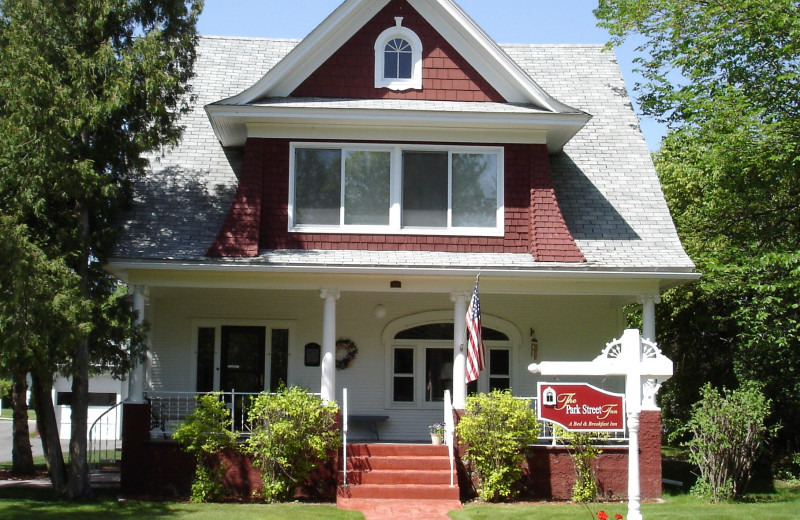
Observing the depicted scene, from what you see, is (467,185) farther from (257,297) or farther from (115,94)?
(115,94)

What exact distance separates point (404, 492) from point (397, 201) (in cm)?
457

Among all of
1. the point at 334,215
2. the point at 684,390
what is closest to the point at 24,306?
the point at 334,215

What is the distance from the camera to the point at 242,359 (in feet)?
52.4

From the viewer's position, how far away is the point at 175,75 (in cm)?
1314

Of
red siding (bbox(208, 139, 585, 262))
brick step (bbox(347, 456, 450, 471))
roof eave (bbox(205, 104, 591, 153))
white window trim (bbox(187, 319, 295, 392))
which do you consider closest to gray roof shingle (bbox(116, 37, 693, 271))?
red siding (bbox(208, 139, 585, 262))

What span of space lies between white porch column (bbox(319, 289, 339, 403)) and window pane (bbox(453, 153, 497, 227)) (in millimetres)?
2419

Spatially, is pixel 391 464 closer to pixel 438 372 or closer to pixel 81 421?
pixel 438 372

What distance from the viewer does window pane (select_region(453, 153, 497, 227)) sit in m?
14.6

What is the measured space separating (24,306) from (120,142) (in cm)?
310

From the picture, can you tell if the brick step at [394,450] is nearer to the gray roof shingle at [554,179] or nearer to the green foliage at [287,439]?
the green foliage at [287,439]

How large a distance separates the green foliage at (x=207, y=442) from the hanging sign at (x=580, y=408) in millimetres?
4519

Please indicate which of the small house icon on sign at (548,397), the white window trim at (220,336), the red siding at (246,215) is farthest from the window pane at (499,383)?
the red siding at (246,215)

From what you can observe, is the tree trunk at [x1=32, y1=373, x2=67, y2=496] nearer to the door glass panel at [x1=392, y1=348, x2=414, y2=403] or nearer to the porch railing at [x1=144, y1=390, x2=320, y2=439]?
the porch railing at [x1=144, y1=390, x2=320, y2=439]

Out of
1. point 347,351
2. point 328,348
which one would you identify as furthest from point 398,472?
point 347,351
